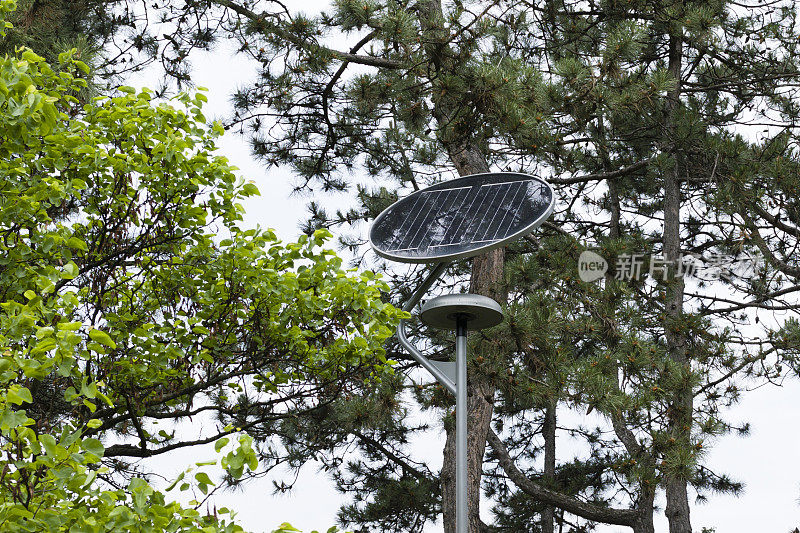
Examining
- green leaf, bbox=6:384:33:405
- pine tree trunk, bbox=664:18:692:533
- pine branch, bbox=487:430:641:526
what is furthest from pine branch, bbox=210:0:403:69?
green leaf, bbox=6:384:33:405

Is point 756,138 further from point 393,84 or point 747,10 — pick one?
point 393,84

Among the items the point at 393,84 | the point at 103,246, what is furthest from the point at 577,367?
the point at 103,246

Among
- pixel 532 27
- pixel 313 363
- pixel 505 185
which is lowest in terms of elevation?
pixel 313 363

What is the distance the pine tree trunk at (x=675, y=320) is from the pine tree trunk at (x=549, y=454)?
2.68 meters

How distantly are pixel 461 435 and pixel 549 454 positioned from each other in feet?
23.3

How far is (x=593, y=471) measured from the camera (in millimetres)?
9328

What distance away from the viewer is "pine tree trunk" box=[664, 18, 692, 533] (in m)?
5.36

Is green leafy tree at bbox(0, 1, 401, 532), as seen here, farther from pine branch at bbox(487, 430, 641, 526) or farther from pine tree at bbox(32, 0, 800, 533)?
pine branch at bbox(487, 430, 641, 526)

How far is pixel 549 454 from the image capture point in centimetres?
984

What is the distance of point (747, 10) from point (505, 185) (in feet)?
16.5

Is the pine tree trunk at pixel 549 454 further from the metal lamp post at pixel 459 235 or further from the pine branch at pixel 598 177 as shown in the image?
the metal lamp post at pixel 459 235

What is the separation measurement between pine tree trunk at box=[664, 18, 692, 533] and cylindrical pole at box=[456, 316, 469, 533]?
233 cm

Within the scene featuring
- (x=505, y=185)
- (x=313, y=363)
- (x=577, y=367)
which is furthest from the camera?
(x=577, y=367)

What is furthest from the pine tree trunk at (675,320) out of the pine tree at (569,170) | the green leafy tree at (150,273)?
the green leafy tree at (150,273)
